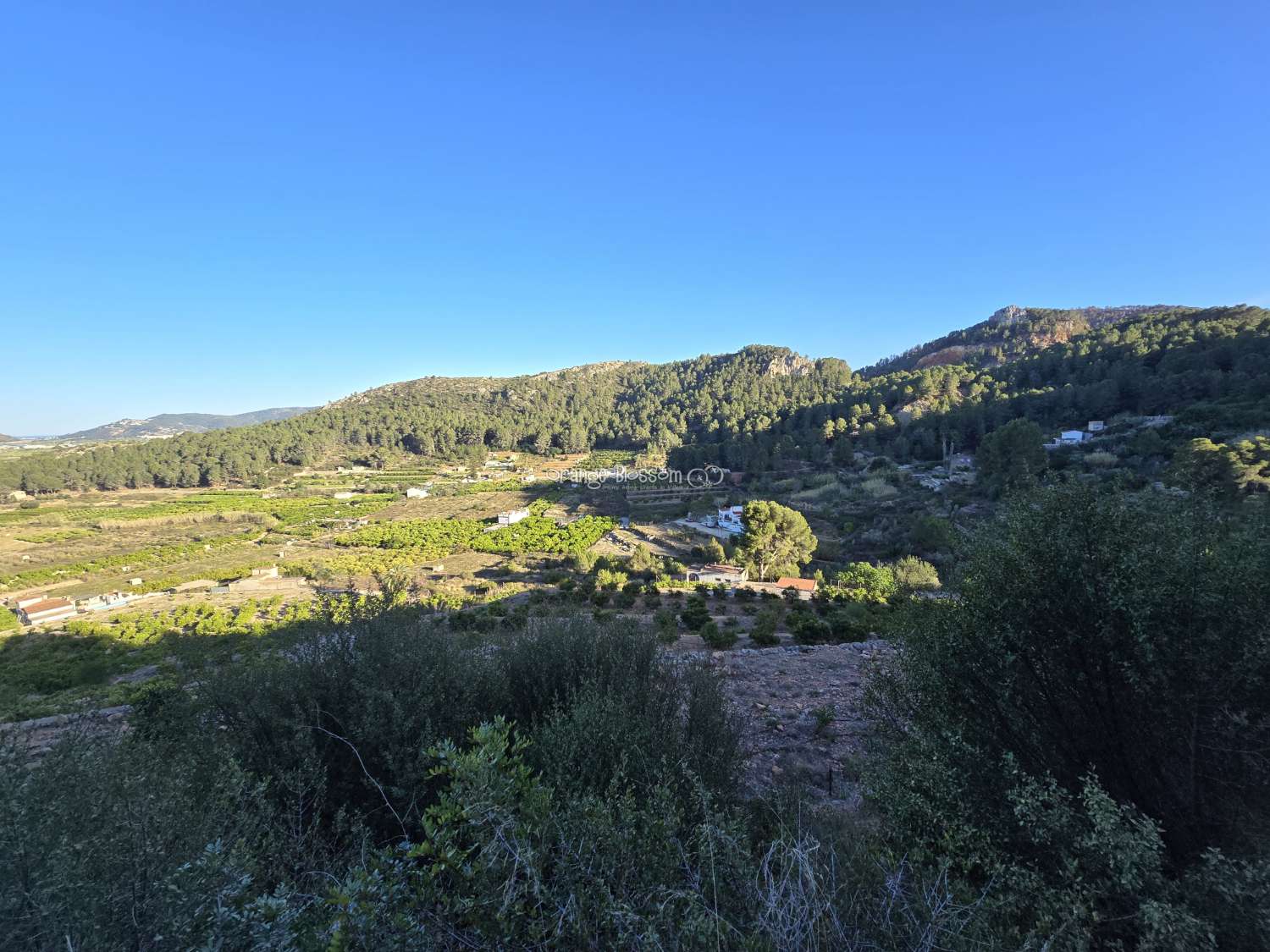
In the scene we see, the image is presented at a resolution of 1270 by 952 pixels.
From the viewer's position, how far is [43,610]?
69.6ft

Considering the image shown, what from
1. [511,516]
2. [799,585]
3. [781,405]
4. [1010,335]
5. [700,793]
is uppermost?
[1010,335]

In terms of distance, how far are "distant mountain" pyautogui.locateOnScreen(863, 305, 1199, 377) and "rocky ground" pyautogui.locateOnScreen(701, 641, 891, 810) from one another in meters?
80.0

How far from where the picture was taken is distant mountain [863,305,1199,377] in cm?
7744

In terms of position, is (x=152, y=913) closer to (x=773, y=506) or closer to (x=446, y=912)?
(x=446, y=912)

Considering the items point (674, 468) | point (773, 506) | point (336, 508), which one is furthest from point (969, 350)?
point (336, 508)

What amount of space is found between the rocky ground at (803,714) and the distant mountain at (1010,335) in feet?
262

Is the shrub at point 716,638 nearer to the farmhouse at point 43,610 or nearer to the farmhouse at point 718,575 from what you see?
the farmhouse at point 718,575

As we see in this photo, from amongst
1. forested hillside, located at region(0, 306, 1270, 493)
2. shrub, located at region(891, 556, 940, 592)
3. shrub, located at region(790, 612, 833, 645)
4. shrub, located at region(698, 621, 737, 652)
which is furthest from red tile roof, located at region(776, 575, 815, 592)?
forested hillside, located at region(0, 306, 1270, 493)

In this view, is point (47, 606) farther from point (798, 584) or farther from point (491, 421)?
point (491, 421)

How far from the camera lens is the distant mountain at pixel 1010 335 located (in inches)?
3049

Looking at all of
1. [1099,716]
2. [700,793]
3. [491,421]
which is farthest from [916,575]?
[491,421]

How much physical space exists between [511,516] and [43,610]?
25.8 m

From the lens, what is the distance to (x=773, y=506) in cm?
2569

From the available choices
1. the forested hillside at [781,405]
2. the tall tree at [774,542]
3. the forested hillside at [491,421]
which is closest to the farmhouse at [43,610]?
the tall tree at [774,542]
